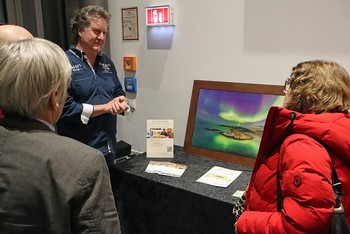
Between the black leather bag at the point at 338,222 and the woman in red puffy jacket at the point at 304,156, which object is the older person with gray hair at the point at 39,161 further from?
the black leather bag at the point at 338,222

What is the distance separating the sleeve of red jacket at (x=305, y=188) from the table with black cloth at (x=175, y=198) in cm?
69

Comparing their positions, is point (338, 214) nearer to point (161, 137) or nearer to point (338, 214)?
point (338, 214)

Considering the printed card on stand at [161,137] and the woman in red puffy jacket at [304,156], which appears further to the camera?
the printed card on stand at [161,137]

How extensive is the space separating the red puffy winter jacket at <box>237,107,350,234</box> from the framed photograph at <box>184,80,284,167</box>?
933mm

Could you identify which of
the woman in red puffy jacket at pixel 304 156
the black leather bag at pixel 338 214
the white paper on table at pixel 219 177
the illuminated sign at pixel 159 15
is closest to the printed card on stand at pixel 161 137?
the white paper on table at pixel 219 177

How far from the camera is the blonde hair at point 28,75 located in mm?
839

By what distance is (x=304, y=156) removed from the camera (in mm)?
1054

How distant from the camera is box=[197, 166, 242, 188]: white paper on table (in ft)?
6.52

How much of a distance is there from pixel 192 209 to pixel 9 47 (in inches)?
54.2

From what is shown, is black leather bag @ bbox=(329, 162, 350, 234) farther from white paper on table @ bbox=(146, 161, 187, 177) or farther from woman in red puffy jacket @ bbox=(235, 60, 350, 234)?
white paper on table @ bbox=(146, 161, 187, 177)

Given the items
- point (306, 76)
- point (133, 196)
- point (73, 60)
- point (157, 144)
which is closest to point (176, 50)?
point (157, 144)

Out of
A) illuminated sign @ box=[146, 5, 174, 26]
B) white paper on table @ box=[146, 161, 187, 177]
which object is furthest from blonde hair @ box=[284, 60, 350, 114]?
illuminated sign @ box=[146, 5, 174, 26]

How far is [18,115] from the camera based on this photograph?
88 centimetres

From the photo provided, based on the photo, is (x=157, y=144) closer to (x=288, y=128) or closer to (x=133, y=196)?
(x=133, y=196)
